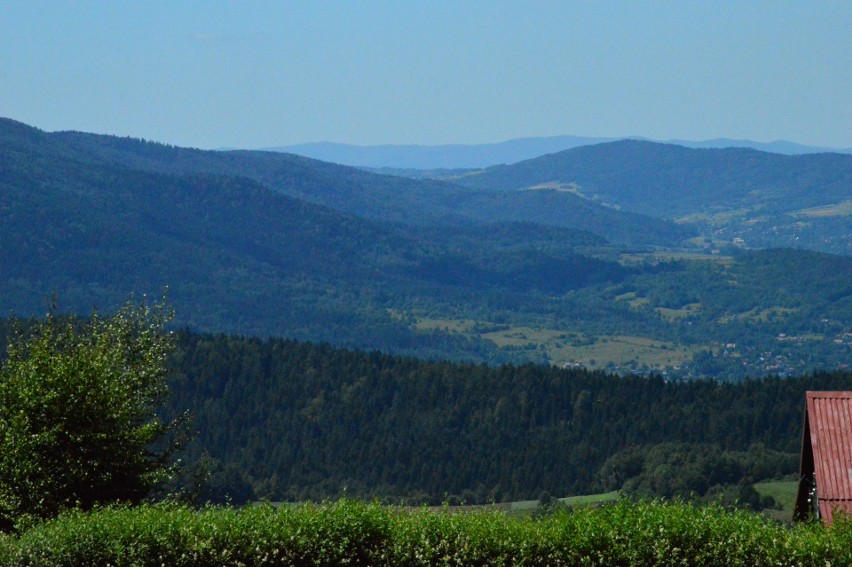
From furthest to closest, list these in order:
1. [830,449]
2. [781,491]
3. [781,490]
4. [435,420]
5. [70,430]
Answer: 1. [435,420]
2. [781,490]
3. [781,491]
4. [70,430]
5. [830,449]

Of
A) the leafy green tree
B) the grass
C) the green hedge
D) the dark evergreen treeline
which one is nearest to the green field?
the grass

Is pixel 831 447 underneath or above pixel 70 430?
above

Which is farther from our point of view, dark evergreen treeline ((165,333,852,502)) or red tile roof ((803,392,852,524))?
dark evergreen treeline ((165,333,852,502))

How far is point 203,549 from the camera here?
19.5m

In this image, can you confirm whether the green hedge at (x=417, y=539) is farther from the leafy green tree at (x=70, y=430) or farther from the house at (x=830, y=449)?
the leafy green tree at (x=70, y=430)

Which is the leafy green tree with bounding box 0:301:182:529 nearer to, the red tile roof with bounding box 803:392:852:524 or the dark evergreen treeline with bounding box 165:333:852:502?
the red tile roof with bounding box 803:392:852:524

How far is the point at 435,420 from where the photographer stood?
158 metres

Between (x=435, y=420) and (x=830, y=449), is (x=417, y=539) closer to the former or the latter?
(x=830, y=449)

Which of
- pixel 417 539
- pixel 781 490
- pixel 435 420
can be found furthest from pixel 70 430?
pixel 435 420

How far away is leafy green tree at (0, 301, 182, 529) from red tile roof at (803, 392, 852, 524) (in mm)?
13633

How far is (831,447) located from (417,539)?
8.66 metres

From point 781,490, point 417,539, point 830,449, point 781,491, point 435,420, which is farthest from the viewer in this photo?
point 435,420

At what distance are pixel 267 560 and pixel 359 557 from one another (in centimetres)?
160

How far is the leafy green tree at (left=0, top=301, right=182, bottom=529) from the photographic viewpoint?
23641 mm
